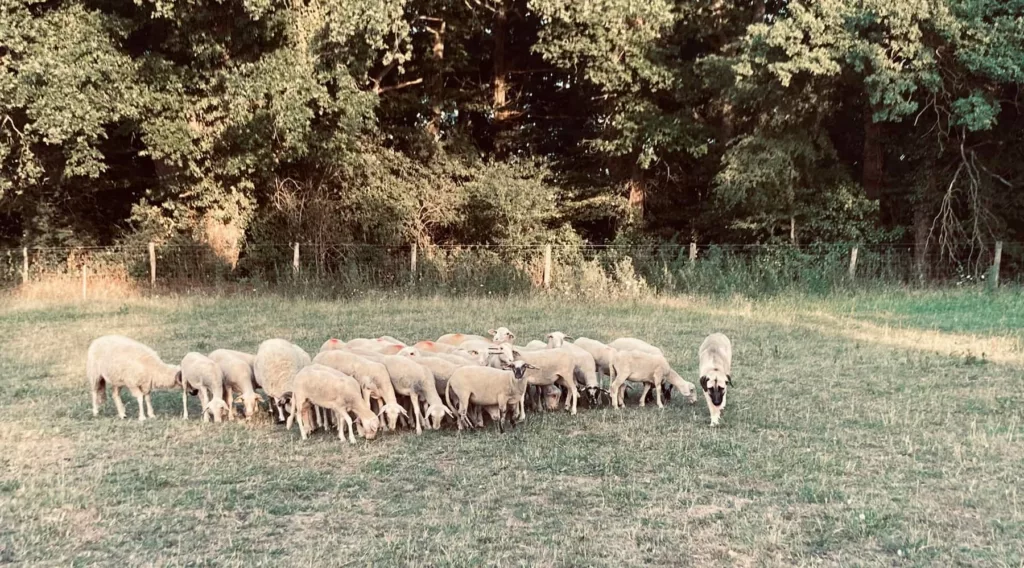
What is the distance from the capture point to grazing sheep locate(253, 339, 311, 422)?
7.29 m

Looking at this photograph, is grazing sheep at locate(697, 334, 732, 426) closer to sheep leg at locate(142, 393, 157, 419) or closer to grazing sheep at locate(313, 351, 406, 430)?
grazing sheep at locate(313, 351, 406, 430)

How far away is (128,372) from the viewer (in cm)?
749

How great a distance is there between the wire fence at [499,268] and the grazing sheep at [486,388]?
10573 millimetres

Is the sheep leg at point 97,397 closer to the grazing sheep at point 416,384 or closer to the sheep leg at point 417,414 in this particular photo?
the grazing sheep at point 416,384

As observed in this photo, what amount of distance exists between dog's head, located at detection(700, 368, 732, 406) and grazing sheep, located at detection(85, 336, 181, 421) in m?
5.17

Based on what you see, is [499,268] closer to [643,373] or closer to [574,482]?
[643,373]

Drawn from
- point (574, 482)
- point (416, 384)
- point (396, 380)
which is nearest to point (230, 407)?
point (396, 380)

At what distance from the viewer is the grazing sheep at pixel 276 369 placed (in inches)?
287

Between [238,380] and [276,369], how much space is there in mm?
424

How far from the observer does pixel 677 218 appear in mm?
25703

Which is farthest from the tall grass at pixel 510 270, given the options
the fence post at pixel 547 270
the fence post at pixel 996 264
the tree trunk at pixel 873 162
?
the tree trunk at pixel 873 162

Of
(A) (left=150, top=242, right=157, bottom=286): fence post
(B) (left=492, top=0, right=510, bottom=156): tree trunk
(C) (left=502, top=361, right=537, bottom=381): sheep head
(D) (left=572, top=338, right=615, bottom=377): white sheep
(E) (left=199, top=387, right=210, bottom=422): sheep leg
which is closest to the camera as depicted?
(C) (left=502, top=361, right=537, bottom=381): sheep head

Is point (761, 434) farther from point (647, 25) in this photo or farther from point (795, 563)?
point (647, 25)

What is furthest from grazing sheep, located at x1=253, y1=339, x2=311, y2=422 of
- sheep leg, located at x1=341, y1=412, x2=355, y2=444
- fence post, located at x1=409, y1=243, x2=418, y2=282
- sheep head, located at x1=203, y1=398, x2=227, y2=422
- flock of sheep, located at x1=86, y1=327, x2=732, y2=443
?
fence post, located at x1=409, y1=243, x2=418, y2=282
